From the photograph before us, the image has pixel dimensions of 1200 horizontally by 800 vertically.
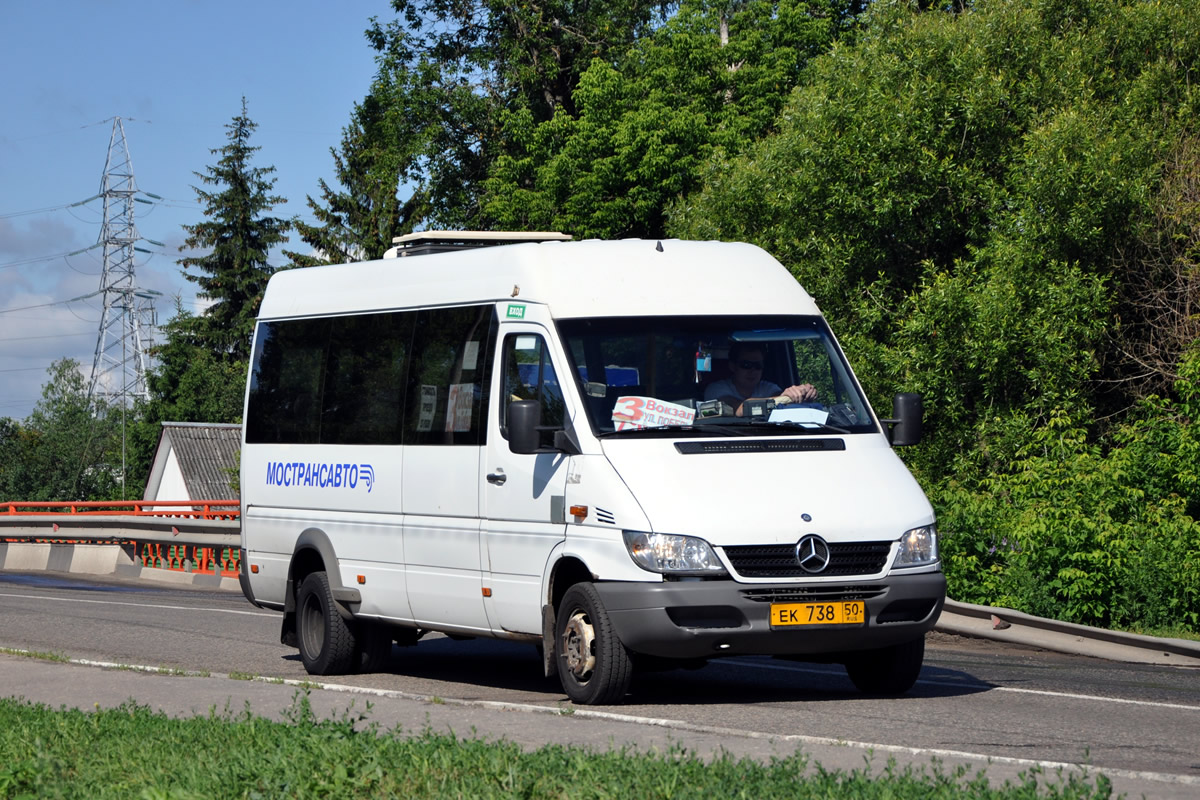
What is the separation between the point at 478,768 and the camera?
20.9 ft

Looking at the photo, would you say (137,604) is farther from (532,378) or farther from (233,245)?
(233,245)

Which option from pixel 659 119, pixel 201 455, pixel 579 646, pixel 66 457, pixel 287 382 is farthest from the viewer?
pixel 66 457

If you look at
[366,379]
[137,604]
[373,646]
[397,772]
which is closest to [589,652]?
[397,772]

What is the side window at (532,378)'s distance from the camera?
32.1 ft

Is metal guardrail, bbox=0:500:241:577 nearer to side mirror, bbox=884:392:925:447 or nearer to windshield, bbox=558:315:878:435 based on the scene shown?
windshield, bbox=558:315:878:435

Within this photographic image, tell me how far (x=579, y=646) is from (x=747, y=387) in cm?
185

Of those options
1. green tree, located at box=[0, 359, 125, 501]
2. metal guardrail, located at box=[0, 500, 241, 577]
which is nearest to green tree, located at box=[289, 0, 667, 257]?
metal guardrail, located at box=[0, 500, 241, 577]

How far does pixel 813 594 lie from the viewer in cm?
893

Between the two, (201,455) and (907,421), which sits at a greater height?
(201,455)

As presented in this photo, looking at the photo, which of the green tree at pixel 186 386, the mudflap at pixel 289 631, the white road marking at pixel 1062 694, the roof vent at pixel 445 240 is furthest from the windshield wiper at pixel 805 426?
the green tree at pixel 186 386

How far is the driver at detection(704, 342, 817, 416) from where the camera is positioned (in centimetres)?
983

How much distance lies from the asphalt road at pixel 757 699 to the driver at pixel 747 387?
177cm

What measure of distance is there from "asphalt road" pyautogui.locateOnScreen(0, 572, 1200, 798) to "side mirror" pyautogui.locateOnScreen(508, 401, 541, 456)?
57.9 inches

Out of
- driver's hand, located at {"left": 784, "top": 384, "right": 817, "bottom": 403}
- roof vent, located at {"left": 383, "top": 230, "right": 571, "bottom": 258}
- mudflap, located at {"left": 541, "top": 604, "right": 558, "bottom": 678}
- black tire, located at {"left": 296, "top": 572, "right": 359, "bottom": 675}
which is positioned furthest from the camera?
roof vent, located at {"left": 383, "top": 230, "right": 571, "bottom": 258}
